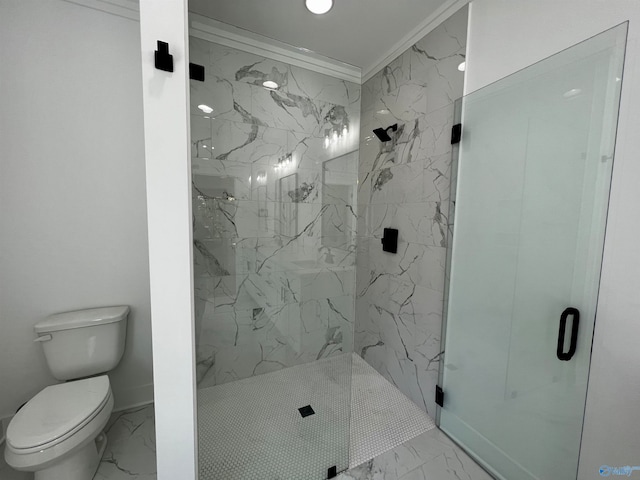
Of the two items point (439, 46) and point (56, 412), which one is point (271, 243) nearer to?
point (56, 412)

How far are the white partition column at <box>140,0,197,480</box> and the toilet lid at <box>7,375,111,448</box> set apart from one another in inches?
26.6

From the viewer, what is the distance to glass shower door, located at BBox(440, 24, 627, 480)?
1055 mm

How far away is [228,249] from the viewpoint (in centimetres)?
185

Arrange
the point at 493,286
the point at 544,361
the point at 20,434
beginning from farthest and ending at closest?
1. the point at 493,286
2. the point at 544,361
3. the point at 20,434

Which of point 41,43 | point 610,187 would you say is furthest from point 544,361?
point 41,43

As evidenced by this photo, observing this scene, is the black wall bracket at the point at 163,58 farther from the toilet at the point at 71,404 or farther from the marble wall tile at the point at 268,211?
the toilet at the point at 71,404

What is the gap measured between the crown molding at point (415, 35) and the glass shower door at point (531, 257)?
58cm

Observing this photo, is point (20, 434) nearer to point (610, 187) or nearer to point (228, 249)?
point (228, 249)

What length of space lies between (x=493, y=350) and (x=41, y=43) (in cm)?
312

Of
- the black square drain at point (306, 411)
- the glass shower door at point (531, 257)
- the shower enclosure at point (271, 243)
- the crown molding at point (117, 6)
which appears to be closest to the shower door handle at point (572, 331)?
the glass shower door at point (531, 257)

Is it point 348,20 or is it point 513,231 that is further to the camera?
point 348,20

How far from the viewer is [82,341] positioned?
1.54m

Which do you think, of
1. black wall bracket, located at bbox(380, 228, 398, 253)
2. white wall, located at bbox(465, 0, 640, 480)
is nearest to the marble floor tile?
black wall bracket, located at bbox(380, 228, 398, 253)

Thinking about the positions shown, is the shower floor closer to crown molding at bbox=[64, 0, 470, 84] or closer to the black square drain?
the black square drain
